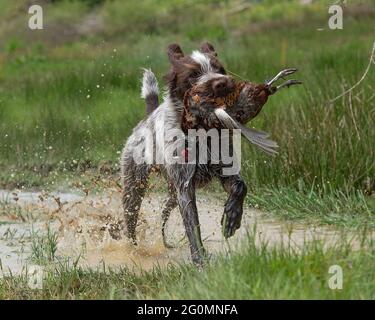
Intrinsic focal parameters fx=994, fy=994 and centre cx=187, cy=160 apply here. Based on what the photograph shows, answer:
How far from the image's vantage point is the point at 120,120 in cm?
1258

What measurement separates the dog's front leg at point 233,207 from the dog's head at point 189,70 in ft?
2.34

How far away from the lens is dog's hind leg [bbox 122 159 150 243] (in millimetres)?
8031

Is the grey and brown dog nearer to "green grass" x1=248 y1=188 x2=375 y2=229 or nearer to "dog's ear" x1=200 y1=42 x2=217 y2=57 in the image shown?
"dog's ear" x1=200 y1=42 x2=217 y2=57

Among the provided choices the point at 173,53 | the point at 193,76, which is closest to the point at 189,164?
the point at 193,76

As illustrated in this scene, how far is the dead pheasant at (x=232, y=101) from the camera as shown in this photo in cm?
659

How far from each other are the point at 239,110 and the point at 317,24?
18.2 meters

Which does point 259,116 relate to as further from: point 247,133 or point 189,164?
point 247,133

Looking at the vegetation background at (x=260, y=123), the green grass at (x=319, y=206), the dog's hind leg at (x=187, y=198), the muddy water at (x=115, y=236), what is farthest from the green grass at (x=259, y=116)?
the dog's hind leg at (x=187, y=198)

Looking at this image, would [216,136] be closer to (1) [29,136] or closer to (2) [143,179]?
(2) [143,179]

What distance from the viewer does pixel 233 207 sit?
6984 mm

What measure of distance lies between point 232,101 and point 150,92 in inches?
64.6

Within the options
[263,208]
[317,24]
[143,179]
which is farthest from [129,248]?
[317,24]

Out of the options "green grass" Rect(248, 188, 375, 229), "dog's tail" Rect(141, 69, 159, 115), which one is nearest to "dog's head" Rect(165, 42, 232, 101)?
"dog's tail" Rect(141, 69, 159, 115)

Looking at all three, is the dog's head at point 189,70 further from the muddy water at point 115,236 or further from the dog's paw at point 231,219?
the muddy water at point 115,236
